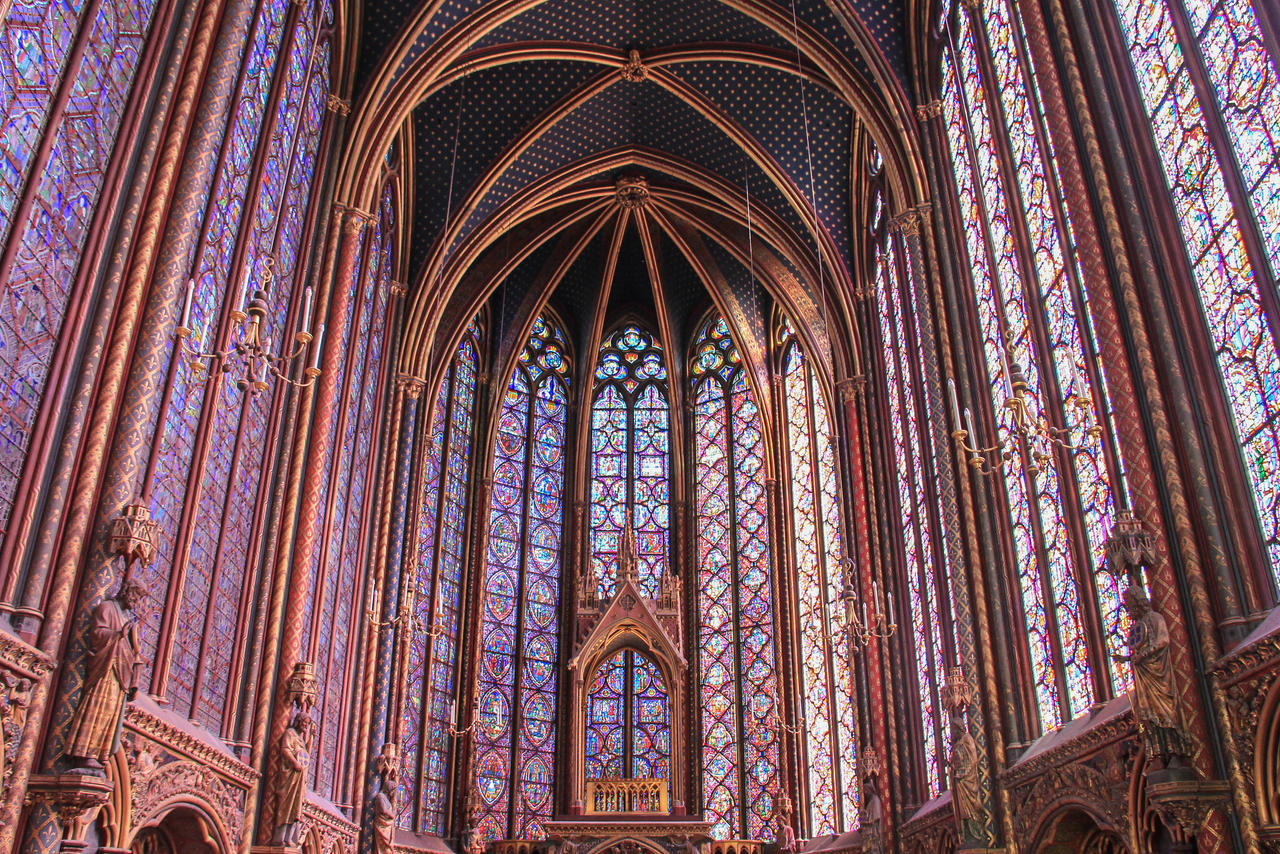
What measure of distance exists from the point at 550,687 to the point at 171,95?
57.7 feet

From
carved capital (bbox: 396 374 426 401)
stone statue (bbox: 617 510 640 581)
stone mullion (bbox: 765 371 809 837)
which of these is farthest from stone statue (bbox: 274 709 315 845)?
stone mullion (bbox: 765 371 809 837)

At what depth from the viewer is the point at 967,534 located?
1473 centimetres

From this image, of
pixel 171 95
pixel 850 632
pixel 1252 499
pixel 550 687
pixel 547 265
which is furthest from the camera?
pixel 547 265

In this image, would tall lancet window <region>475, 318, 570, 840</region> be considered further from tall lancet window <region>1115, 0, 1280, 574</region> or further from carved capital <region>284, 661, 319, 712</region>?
tall lancet window <region>1115, 0, 1280, 574</region>

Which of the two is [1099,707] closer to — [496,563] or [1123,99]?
[1123,99]

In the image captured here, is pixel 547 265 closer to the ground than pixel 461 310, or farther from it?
farther from it

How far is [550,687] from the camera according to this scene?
83.4 ft

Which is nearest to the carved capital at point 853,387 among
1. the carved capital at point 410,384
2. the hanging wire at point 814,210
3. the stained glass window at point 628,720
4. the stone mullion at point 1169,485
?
the hanging wire at point 814,210

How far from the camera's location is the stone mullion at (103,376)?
8.05 meters

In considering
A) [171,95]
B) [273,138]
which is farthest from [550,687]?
[171,95]

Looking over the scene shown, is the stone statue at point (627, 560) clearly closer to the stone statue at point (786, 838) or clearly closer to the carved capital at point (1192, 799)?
the stone statue at point (786, 838)

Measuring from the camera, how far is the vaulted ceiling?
1814 centimetres

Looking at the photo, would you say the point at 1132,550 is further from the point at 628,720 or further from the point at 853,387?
the point at 628,720

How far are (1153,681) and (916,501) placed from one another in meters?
9.19
